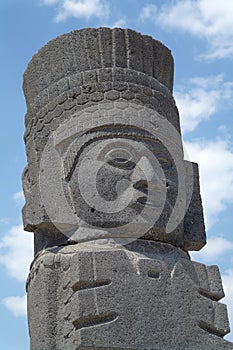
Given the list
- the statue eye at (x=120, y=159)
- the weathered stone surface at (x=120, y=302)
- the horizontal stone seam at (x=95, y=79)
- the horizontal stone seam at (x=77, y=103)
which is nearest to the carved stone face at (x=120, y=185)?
the statue eye at (x=120, y=159)

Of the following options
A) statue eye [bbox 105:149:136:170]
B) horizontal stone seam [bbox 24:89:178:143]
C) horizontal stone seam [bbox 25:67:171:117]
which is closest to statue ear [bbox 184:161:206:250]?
statue eye [bbox 105:149:136:170]

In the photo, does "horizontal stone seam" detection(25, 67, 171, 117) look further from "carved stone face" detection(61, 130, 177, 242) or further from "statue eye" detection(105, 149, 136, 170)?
"statue eye" detection(105, 149, 136, 170)

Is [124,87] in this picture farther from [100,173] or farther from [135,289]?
[135,289]

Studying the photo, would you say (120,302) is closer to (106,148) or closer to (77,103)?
(106,148)

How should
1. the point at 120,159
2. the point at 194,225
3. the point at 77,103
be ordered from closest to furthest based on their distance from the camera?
1. the point at 120,159
2. the point at 77,103
3. the point at 194,225

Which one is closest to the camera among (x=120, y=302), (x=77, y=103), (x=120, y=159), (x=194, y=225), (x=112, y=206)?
(x=120, y=302)

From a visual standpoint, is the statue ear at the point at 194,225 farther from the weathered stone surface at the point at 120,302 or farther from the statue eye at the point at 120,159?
the statue eye at the point at 120,159

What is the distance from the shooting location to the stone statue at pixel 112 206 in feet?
17.8

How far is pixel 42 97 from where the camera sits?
6.60 m

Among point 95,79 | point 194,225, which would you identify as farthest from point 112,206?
point 95,79

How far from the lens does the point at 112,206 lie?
19.1 ft

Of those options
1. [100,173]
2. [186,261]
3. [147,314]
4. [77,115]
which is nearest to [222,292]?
[186,261]

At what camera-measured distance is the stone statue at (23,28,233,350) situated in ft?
17.8

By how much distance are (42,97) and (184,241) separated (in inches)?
78.4
